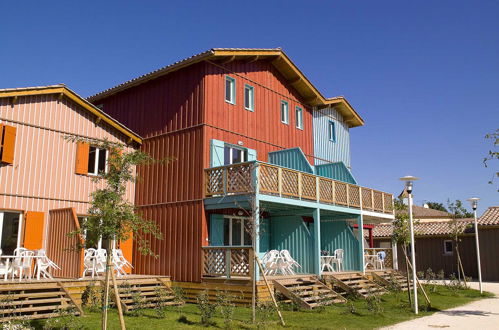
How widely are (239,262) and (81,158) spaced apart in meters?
6.99

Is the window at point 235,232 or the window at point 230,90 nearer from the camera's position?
the window at point 235,232

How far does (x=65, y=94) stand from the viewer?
17000mm

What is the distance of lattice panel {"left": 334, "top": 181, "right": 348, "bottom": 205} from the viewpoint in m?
19.5

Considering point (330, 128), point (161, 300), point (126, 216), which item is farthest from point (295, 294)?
point (330, 128)

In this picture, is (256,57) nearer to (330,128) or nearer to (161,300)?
(330,128)

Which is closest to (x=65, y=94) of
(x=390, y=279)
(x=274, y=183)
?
(x=274, y=183)

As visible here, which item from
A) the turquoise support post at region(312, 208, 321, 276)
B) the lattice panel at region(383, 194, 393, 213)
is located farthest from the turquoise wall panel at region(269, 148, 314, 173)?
the lattice panel at region(383, 194, 393, 213)

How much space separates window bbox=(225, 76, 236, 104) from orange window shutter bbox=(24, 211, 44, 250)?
7926mm

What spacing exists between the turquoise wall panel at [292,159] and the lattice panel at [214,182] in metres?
4.11

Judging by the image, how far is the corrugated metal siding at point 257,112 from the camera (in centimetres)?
1788

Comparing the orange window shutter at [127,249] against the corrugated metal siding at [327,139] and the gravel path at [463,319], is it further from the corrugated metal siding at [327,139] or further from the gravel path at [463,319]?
the gravel path at [463,319]

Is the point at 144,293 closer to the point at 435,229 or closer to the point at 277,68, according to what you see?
the point at 277,68

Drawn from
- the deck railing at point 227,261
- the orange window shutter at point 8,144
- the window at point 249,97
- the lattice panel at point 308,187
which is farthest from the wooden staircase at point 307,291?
the orange window shutter at point 8,144

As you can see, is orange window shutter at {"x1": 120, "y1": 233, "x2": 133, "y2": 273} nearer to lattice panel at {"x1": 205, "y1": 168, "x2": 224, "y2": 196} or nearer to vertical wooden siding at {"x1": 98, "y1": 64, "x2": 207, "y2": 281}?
vertical wooden siding at {"x1": 98, "y1": 64, "x2": 207, "y2": 281}
